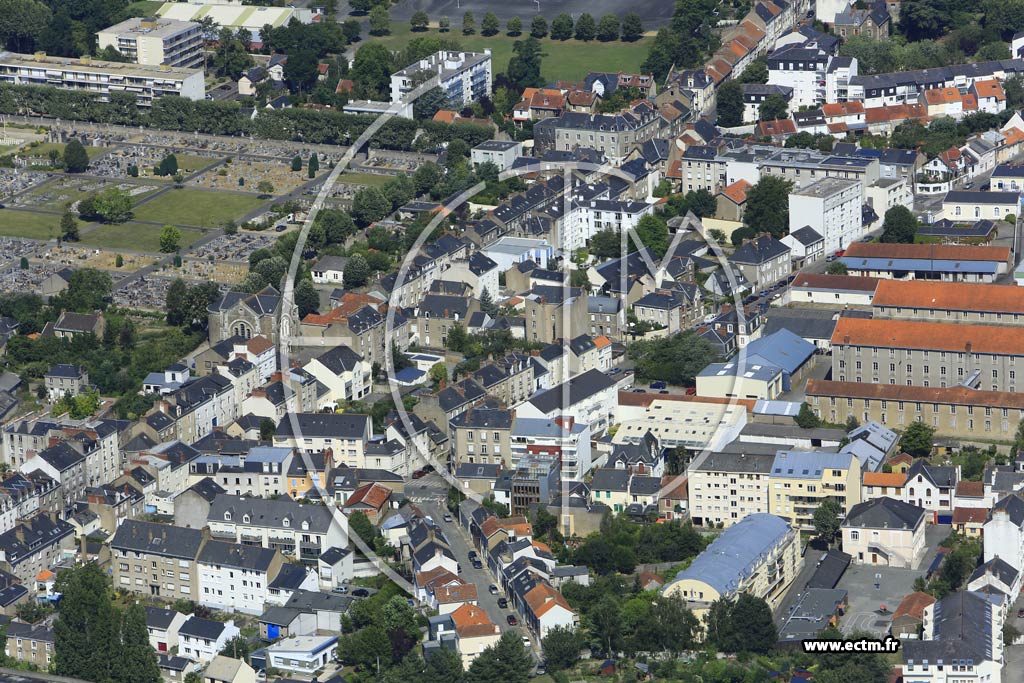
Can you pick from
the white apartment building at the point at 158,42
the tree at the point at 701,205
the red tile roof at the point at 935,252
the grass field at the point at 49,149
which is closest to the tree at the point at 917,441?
the red tile roof at the point at 935,252

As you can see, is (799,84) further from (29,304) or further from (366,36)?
(29,304)

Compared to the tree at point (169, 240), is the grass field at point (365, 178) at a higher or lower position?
higher

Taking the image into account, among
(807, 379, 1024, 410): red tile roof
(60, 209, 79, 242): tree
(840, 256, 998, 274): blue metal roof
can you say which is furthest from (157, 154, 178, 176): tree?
(807, 379, 1024, 410): red tile roof

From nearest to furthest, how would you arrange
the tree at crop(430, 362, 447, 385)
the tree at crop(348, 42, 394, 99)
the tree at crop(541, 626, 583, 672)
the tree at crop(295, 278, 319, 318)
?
the tree at crop(541, 626, 583, 672), the tree at crop(430, 362, 447, 385), the tree at crop(295, 278, 319, 318), the tree at crop(348, 42, 394, 99)

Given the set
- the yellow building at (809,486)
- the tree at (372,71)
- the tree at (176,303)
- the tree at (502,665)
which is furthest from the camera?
the tree at (372,71)

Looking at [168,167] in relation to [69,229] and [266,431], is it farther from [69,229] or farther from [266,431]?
[266,431]

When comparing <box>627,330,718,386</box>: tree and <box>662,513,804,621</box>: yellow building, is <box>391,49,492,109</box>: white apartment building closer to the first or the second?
<box>627,330,718,386</box>: tree

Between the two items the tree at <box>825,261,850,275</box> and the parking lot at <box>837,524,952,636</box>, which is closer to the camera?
the parking lot at <box>837,524,952,636</box>

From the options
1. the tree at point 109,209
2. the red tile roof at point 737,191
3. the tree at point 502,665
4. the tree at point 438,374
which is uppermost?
the red tile roof at point 737,191

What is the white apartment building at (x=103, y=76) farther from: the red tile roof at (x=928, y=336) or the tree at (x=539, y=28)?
the red tile roof at (x=928, y=336)
